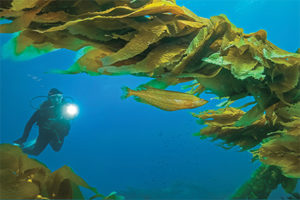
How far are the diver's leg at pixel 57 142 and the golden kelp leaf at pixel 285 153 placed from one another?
6480mm

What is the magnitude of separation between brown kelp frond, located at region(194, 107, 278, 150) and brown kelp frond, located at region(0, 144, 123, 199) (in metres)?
0.69

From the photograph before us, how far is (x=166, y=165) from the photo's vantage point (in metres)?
43.9

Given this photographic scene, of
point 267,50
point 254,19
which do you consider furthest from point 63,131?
point 254,19

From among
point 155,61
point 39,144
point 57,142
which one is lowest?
point 155,61

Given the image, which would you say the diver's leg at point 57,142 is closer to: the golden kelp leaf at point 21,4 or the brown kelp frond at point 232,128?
the brown kelp frond at point 232,128

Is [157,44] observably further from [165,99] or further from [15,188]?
[15,188]

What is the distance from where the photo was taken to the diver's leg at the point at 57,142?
640 centimetres

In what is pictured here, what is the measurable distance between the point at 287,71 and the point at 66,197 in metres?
0.91

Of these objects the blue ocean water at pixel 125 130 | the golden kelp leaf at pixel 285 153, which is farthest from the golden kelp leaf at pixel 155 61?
the blue ocean water at pixel 125 130

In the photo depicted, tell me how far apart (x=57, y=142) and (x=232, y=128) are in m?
6.91

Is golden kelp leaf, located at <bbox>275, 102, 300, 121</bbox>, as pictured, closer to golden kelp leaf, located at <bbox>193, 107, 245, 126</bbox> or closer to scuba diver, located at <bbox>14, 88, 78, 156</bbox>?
golden kelp leaf, located at <bbox>193, 107, 245, 126</bbox>

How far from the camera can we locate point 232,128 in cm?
112

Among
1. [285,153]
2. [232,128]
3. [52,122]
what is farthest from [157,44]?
[52,122]

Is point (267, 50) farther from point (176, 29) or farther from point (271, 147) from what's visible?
point (271, 147)
